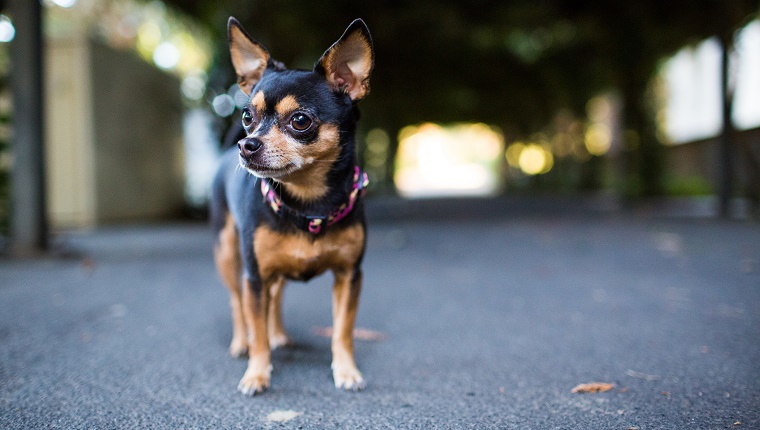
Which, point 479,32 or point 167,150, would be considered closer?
point 167,150

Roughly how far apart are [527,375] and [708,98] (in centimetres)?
2383

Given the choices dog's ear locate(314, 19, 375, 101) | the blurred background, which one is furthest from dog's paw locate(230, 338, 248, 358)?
the blurred background

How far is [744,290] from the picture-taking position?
4.07 metres

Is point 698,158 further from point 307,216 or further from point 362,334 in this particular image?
point 307,216

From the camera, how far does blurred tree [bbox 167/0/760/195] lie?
10.5 meters

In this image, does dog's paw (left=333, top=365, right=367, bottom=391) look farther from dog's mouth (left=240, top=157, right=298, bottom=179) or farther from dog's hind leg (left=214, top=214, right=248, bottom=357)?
dog's mouth (left=240, top=157, right=298, bottom=179)

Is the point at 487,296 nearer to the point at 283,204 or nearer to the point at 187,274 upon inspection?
the point at 283,204

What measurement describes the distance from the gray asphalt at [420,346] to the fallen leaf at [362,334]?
23mm

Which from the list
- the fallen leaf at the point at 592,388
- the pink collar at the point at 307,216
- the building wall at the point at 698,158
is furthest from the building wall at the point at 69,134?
the building wall at the point at 698,158

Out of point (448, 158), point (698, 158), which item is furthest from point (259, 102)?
point (448, 158)

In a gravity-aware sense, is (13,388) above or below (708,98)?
below

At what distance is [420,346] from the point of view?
2910 mm

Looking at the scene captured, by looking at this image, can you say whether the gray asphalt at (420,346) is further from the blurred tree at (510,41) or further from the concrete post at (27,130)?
the blurred tree at (510,41)

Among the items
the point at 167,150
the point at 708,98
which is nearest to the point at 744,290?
the point at 167,150
